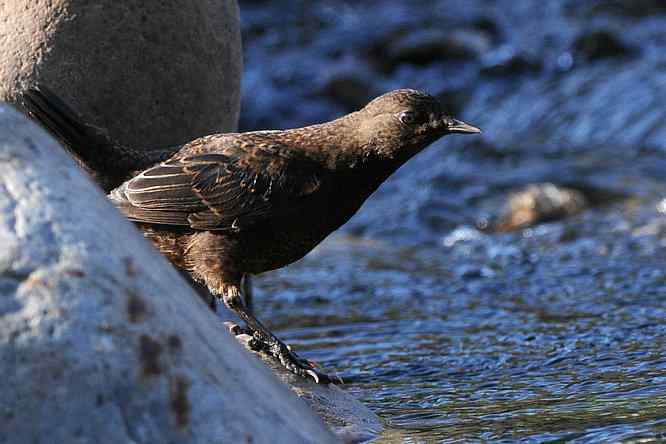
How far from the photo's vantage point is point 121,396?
→ 2.93 m

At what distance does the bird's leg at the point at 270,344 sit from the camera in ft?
15.7

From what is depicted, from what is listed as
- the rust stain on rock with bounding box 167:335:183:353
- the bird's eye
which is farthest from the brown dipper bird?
the rust stain on rock with bounding box 167:335:183:353

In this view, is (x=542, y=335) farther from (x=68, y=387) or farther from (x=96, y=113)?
(x=68, y=387)

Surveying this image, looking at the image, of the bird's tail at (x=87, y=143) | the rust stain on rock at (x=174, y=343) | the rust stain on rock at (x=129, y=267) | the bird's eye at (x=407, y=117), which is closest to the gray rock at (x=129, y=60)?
the bird's tail at (x=87, y=143)

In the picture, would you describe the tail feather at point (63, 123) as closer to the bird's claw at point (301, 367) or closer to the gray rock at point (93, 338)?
the bird's claw at point (301, 367)

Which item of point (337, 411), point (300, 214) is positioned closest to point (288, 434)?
point (337, 411)

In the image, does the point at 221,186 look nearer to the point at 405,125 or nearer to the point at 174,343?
the point at 405,125

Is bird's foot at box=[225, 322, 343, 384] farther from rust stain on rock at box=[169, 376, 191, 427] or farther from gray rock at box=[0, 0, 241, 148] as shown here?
rust stain on rock at box=[169, 376, 191, 427]

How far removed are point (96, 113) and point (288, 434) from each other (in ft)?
9.06

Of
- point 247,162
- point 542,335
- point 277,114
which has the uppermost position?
point 247,162

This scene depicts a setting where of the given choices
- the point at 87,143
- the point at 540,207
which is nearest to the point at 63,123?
the point at 87,143

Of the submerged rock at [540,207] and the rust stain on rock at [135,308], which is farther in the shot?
the submerged rock at [540,207]

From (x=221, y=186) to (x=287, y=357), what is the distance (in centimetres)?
80

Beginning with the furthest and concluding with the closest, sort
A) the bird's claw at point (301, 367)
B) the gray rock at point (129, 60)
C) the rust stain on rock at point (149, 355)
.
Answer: the gray rock at point (129, 60) → the bird's claw at point (301, 367) → the rust stain on rock at point (149, 355)
